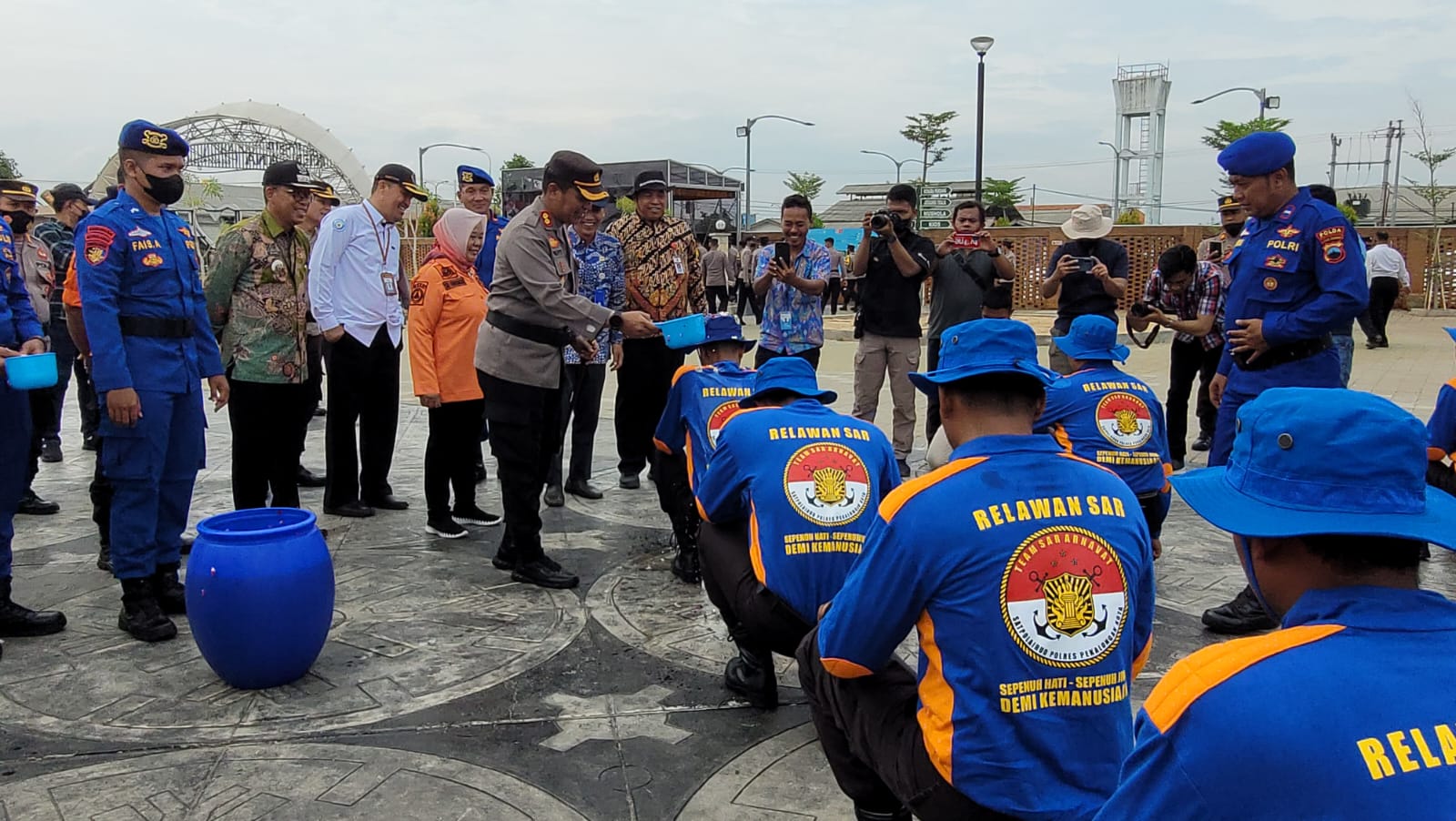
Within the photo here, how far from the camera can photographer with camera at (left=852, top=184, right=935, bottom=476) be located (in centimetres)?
708

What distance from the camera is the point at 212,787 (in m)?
2.98

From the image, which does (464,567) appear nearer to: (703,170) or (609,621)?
(609,621)

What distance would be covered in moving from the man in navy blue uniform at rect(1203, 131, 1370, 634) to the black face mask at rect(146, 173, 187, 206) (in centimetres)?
436

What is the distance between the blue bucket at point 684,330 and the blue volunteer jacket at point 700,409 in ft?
1.09

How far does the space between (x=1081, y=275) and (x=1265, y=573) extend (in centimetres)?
575

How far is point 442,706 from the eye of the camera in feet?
11.8

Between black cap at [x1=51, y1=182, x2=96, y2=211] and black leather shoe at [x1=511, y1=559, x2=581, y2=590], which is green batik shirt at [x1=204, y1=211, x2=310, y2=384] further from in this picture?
black cap at [x1=51, y1=182, x2=96, y2=211]

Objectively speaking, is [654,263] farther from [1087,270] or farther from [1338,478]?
[1338,478]

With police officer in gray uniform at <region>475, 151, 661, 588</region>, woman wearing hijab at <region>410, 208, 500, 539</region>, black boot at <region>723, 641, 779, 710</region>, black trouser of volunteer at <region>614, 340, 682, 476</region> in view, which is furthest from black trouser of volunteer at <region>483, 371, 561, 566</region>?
black boot at <region>723, 641, 779, 710</region>

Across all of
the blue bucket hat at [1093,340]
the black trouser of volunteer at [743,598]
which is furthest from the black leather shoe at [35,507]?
the blue bucket hat at [1093,340]

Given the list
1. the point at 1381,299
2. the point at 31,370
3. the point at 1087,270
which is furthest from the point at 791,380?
the point at 1381,299

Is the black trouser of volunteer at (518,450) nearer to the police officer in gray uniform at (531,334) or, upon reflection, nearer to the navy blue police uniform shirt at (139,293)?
the police officer in gray uniform at (531,334)

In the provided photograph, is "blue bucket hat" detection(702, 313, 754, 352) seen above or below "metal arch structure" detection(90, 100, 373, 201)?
below

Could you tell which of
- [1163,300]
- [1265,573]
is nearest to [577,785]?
[1265,573]
